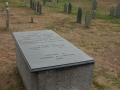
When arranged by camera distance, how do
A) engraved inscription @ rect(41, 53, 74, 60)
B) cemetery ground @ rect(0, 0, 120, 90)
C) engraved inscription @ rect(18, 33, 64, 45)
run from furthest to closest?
cemetery ground @ rect(0, 0, 120, 90) → engraved inscription @ rect(18, 33, 64, 45) → engraved inscription @ rect(41, 53, 74, 60)

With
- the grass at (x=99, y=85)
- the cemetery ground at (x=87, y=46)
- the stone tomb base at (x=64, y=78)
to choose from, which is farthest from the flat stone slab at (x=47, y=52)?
the grass at (x=99, y=85)

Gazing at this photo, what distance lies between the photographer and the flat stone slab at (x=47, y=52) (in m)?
2.77

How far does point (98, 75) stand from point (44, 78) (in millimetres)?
2068

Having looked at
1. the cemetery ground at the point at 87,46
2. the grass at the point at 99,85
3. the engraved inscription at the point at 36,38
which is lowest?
the grass at the point at 99,85

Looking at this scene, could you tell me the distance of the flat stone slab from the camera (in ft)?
9.09

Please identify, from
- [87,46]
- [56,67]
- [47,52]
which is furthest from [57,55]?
[87,46]

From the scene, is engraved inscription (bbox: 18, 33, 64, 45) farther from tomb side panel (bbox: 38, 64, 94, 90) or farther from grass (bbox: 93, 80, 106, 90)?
grass (bbox: 93, 80, 106, 90)

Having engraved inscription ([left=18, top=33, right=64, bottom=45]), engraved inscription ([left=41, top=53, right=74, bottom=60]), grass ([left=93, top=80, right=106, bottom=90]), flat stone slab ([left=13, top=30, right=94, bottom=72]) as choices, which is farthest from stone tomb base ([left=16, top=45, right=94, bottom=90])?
engraved inscription ([left=18, top=33, right=64, bottom=45])

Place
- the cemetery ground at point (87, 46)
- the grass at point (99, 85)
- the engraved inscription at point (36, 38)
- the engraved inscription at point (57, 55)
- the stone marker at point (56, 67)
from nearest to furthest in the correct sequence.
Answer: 1. the stone marker at point (56, 67)
2. the engraved inscription at point (57, 55)
3. the engraved inscription at point (36, 38)
4. the grass at point (99, 85)
5. the cemetery ground at point (87, 46)

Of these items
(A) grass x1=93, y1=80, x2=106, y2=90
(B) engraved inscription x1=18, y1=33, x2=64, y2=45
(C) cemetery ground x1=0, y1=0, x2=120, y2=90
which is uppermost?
(B) engraved inscription x1=18, y1=33, x2=64, y2=45

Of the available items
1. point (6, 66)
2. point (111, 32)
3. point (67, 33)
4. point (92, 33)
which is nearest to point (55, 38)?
point (6, 66)

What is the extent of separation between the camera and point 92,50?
20.0 feet

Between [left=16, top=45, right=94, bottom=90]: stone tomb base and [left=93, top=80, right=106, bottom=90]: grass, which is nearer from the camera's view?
[left=16, top=45, right=94, bottom=90]: stone tomb base

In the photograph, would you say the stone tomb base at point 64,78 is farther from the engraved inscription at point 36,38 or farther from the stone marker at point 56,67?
the engraved inscription at point 36,38
